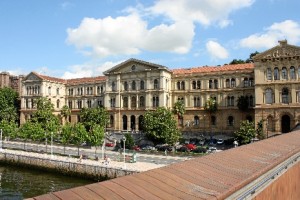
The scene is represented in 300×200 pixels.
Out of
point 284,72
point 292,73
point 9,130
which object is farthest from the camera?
point 9,130

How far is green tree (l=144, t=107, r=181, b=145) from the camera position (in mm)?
63844

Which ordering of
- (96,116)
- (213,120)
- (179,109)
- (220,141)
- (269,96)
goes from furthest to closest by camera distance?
1. (96,116)
2. (179,109)
3. (213,120)
4. (220,141)
5. (269,96)

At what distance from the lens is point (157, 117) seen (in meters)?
67.4

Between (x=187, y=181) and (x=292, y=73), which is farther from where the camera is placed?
(x=292, y=73)

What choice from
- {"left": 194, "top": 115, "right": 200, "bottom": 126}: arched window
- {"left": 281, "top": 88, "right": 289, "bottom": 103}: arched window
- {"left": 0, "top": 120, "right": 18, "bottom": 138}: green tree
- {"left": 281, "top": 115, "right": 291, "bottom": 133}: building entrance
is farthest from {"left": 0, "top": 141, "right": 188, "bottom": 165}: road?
{"left": 281, "top": 88, "right": 289, "bottom": 103}: arched window

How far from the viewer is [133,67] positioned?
87188mm

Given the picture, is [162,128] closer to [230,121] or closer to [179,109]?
[179,109]

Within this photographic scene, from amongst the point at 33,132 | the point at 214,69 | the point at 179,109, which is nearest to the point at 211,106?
the point at 179,109

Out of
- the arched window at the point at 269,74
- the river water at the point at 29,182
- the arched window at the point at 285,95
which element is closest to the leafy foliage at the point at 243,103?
the arched window at the point at 269,74

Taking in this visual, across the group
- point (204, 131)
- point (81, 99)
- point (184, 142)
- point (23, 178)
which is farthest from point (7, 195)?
point (81, 99)

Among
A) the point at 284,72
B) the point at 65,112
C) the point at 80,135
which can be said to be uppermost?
the point at 284,72

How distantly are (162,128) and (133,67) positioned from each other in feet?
88.5

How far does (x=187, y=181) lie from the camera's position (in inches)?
319

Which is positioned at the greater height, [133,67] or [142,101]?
[133,67]
